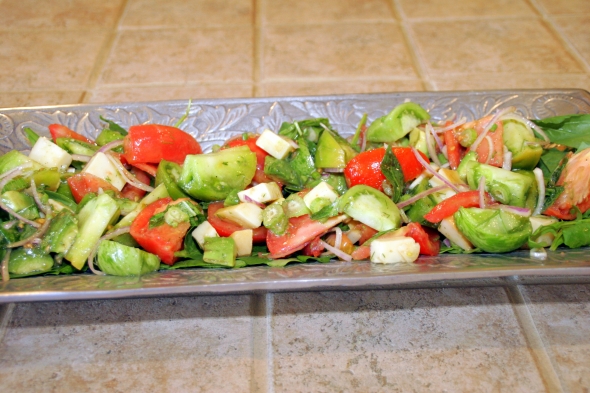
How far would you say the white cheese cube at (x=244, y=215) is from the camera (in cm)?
122

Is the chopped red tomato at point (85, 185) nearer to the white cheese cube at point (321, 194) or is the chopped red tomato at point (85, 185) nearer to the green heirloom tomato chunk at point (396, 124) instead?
the white cheese cube at point (321, 194)

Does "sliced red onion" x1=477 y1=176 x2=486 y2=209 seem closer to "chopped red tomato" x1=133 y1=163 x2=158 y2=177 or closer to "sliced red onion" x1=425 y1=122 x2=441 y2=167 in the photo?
"sliced red onion" x1=425 y1=122 x2=441 y2=167

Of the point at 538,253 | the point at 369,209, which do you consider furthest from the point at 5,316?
the point at 538,253

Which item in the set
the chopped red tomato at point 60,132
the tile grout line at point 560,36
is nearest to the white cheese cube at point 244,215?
the chopped red tomato at point 60,132

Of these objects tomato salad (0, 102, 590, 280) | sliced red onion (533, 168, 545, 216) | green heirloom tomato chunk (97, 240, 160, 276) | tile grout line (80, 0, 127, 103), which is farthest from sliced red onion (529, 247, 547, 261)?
tile grout line (80, 0, 127, 103)

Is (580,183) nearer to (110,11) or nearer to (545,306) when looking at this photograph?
(545,306)

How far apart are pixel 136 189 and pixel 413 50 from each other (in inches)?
55.8

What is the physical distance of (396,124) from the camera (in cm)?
145

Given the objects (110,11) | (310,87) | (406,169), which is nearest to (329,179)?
(406,169)

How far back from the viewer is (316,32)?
2395 millimetres

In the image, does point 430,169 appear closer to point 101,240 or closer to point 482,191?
point 482,191

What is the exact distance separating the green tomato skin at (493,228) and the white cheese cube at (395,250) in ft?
0.41

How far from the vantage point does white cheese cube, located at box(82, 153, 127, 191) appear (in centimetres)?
133

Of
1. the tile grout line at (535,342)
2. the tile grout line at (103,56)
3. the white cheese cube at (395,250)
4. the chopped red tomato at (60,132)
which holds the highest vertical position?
the tile grout line at (103,56)
